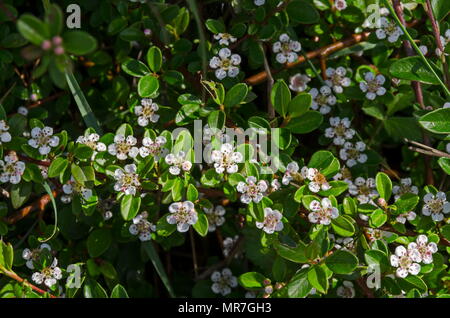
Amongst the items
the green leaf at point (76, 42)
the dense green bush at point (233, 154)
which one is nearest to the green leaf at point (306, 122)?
the dense green bush at point (233, 154)

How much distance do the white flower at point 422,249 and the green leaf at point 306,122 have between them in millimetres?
366

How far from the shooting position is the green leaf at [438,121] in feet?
4.46

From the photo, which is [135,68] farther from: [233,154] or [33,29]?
[33,29]

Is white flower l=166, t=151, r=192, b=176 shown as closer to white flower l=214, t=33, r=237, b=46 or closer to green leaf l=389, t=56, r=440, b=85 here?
white flower l=214, t=33, r=237, b=46

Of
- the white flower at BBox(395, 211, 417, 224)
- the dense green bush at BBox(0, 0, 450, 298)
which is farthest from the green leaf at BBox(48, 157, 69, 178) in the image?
the white flower at BBox(395, 211, 417, 224)

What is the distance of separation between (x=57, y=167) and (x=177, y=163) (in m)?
0.29

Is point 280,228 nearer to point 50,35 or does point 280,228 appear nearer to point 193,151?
point 193,151

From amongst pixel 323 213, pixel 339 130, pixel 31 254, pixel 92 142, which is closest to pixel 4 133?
pixel 92 142

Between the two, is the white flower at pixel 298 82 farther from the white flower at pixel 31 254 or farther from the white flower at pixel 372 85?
the white flower at pixel 31 254

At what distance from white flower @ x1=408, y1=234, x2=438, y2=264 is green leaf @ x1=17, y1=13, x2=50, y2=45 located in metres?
0.94

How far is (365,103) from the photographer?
1.70 metres

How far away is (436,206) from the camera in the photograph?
57.0 inches

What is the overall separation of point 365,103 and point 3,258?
1058 mm

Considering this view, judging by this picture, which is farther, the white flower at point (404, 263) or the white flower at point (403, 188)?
the white flower at point (403, 188)
